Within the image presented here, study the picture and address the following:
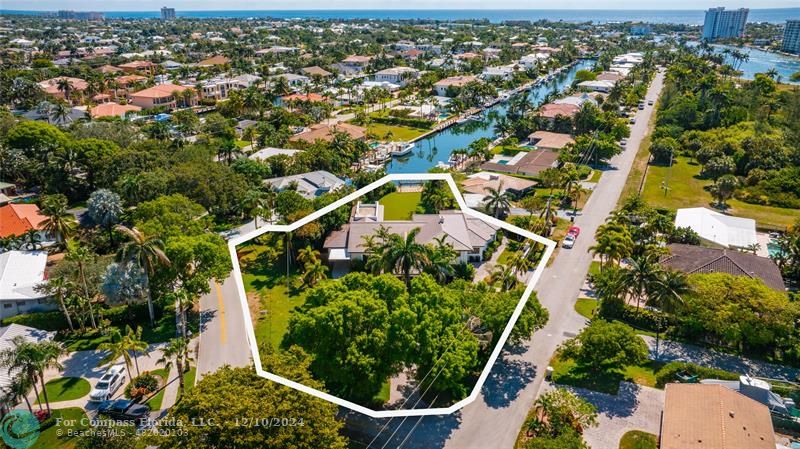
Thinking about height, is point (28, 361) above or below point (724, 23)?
below

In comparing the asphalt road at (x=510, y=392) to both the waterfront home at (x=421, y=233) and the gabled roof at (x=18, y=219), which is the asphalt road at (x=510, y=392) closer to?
the waterfront home at (x=421, y=233)

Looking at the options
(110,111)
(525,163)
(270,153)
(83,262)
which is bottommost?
(525,163)

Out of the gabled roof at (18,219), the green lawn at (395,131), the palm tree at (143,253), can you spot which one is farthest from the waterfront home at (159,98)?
the palm tree at (143,253)

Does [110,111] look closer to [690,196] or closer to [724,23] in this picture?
[690,196]

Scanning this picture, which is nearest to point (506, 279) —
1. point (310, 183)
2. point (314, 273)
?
point (314, 273)

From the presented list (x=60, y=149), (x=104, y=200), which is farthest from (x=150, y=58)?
(x=104, y=200)

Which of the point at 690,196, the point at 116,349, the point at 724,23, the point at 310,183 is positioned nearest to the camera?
the point at 116,349

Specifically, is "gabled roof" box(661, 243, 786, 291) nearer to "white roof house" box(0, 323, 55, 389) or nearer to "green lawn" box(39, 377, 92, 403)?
"green lawn" box(39, 377, 92, 403)
